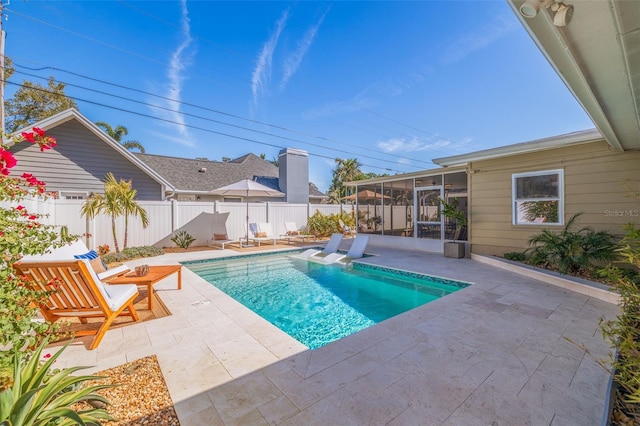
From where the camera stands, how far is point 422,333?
A: 346 cm

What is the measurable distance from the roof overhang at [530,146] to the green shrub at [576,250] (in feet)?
5.73

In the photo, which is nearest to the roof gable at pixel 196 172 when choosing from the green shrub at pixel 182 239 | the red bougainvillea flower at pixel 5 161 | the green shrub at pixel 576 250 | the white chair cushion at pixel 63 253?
the green shrub at pixel 182 239

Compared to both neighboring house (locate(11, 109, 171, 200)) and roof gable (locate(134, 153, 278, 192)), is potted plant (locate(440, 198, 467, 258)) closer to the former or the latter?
neighboring house (locate(11, 109, 171, 200))

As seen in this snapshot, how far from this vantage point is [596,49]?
7.94 feet

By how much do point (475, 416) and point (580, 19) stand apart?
3.09 m

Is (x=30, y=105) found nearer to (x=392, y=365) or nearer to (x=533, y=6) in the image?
(x=392, y=365)

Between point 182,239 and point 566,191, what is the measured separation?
12286 millimetres

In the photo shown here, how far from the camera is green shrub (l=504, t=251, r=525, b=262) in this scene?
733 cm

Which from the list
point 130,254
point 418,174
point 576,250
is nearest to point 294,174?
point 418,174

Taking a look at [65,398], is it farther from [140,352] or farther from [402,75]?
[402,75]

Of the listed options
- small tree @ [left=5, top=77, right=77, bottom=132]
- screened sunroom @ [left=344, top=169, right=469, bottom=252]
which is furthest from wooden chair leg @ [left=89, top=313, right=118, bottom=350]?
small tree @ [left=5, top=77, right=77, bottom=132]

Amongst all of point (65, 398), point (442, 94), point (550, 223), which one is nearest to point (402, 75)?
point (442, 94)

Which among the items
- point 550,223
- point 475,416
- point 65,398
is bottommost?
point 475,416

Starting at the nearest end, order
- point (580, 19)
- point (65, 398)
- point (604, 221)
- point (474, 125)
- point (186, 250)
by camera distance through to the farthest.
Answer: point (65, 398), point (580, 19), point (604, 221), point (186, 250), point (474, 125)
